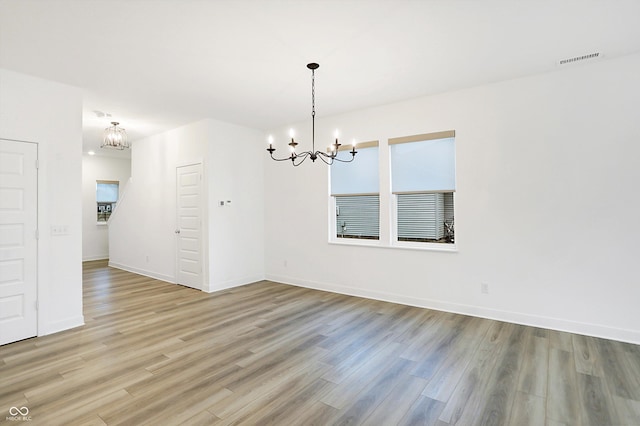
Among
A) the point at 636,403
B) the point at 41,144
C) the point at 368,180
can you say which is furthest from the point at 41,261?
the point at 636,403

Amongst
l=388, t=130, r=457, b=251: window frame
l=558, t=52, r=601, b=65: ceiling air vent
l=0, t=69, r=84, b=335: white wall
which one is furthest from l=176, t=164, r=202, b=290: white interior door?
l=558, t=52, r=601, b=65: ceiling air vent

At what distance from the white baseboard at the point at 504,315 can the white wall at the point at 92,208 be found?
714 centimetres

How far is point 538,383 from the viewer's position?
2.46 m

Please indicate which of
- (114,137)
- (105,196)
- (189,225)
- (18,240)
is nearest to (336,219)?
(189,225)

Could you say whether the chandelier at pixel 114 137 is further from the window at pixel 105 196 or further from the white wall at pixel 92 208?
the window at pixel 105 196

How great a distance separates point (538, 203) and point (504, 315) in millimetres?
1427

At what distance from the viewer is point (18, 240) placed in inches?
134

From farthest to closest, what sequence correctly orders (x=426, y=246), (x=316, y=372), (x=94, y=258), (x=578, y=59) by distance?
(x=94, y=258) < (x=426, y=246) < (x=578, y=59) < (x=316, y=372)

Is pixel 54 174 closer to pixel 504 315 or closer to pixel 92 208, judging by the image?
pixel 504 315

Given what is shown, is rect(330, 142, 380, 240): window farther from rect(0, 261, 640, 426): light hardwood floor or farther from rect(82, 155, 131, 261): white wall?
rect(82, 155, 131, 261): white wall

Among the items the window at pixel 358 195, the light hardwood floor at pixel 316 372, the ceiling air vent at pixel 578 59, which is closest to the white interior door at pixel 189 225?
the light hardwood floor at pixel 316 372

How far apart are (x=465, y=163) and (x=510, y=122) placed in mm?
687

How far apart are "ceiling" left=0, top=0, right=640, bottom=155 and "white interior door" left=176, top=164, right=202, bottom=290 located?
1634 millimetres

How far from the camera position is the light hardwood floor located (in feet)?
6.93
